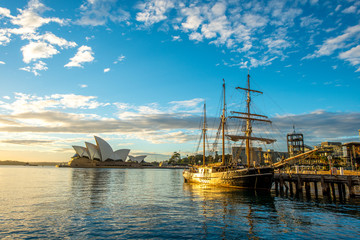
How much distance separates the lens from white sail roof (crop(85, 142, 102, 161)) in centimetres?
15894

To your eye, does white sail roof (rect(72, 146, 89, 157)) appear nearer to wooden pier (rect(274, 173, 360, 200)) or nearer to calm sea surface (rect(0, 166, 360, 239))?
calm sea surface (rect(0, 166, 360, 239))

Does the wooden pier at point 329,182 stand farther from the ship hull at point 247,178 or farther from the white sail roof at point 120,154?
the white sail roof at point 120,154

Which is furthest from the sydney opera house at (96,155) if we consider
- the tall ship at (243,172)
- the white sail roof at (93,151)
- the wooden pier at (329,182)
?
the wooden pier at (329,182)

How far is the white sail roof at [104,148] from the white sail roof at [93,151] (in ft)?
10.4

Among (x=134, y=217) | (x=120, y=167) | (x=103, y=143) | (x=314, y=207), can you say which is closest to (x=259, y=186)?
(x=314, y=207)

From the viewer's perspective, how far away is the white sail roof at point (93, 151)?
158938 millimetres

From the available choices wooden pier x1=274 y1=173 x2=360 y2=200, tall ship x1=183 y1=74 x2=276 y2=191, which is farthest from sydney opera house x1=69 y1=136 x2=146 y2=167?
wooden pier x1=274 y1=173 x2=360 y2=200

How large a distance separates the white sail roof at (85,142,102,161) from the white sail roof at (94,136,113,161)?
3179 mm

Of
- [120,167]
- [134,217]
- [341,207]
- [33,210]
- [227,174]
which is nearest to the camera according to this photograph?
[134,217]

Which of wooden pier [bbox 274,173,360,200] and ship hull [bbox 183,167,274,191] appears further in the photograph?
ship hull [bbox 183,167,274,191]

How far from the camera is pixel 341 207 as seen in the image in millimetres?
22531

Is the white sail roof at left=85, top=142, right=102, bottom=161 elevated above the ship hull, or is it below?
above

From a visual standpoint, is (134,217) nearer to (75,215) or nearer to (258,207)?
(75,215)

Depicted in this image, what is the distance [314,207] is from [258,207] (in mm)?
5511
